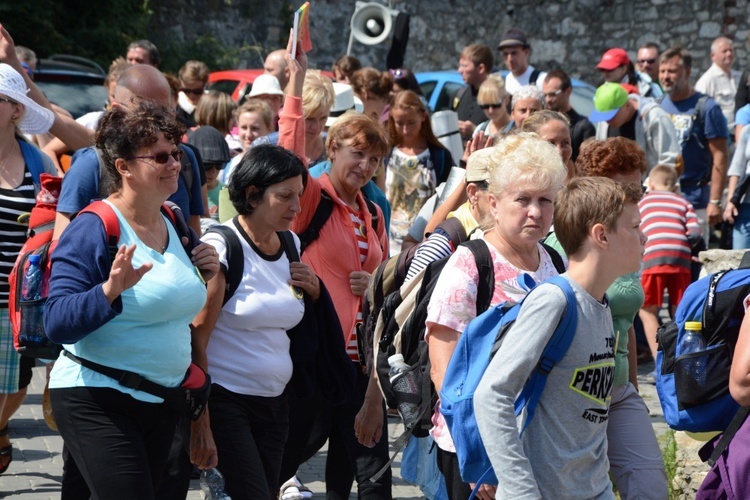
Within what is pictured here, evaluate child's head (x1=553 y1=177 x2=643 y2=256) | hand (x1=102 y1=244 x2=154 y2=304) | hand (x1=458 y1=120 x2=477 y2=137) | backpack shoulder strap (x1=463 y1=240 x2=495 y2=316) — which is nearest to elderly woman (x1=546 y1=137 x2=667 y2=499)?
child's head (x1=553 y1=177 x2=643 y2=256)

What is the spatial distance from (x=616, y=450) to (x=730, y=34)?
16821mm

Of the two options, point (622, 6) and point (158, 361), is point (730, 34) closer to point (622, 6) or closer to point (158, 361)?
point (622, 6)

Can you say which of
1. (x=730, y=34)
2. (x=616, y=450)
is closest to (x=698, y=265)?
(x=616, y=450)

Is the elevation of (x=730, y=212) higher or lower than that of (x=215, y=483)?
higher

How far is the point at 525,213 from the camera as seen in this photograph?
3.83m

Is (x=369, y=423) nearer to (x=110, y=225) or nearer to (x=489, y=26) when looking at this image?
(x=110, y=225)

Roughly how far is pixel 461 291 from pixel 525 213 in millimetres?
342

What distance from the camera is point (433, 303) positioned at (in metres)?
3.78

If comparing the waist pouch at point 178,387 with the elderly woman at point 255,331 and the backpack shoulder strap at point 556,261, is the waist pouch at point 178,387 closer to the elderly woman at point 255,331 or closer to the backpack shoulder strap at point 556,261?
the elderly woman at point 255,331

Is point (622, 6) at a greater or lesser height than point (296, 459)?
greater

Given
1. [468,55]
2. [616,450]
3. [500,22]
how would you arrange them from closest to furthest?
1. [616,450]
2. [468,55]
3. [500,22]

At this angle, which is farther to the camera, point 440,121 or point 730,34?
point 730,34

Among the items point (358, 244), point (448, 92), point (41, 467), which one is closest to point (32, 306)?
point (358, 244)

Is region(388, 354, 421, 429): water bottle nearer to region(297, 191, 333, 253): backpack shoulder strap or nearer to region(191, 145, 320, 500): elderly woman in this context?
region(191, 145, 320, 500): elderly woman
